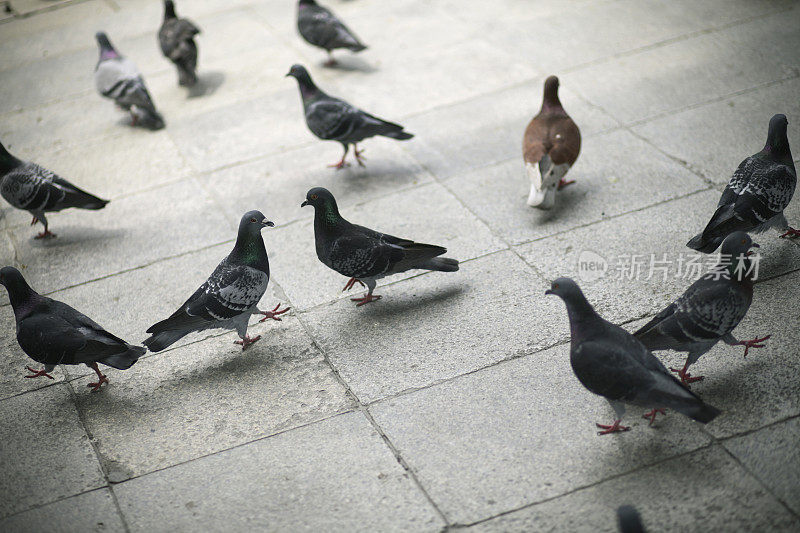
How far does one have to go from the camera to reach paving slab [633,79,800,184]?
6875 millimetres

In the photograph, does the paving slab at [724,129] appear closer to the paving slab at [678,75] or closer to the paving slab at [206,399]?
the paving slab at [678,75]

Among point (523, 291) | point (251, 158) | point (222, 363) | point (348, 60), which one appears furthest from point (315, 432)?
point (348, 60)

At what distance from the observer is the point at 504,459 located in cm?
429

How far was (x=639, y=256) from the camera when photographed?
5859mm

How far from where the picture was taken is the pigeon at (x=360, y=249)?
547 centimetres

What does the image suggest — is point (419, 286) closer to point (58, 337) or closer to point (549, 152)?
point (549, 152)

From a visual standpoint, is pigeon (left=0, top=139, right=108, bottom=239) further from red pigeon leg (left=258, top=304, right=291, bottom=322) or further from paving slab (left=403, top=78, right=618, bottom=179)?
paving slab (left=403, top=78, right=618, bottom=179)

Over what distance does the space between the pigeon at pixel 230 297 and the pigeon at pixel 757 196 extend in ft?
10.3

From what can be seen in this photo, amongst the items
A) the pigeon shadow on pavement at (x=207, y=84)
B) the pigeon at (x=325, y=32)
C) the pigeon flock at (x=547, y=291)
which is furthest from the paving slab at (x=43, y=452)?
the pigeon at (x=325, y=32)

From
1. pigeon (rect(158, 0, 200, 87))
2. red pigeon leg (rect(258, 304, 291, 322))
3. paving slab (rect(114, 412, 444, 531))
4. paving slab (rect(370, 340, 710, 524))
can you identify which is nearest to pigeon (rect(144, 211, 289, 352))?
red pigeon leg (rect(258, 304, 291, 322))

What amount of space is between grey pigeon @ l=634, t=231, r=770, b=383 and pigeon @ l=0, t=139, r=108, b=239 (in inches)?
203

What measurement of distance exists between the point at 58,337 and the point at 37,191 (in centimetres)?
243

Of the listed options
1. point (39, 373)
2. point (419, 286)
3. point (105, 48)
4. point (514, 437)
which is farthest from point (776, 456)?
point (105, 48)

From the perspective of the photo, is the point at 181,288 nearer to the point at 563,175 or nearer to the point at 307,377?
the point at 307,377
